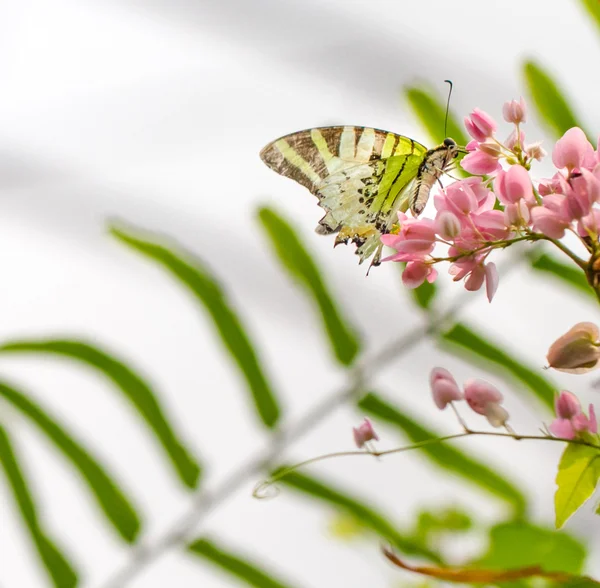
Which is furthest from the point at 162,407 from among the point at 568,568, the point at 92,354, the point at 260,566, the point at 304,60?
the point at 304,60

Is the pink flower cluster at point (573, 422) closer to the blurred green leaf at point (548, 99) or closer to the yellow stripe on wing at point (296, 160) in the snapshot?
the yellow stripe on wing at point (296, 160)

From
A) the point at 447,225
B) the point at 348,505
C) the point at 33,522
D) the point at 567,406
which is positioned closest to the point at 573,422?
the point at 567,406

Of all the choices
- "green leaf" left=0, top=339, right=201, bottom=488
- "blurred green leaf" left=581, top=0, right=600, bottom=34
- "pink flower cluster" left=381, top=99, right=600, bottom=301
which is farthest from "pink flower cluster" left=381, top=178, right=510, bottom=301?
"green leaf" left=0, top=339, right=201, bottom=488

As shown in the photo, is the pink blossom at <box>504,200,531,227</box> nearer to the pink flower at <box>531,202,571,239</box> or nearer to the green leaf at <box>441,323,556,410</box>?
the pink flower at <box>531,202,571,239</box>

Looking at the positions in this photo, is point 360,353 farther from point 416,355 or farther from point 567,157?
point 567,157

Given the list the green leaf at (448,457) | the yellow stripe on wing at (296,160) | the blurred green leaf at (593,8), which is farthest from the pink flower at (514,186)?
the green leaf at (448,457)
